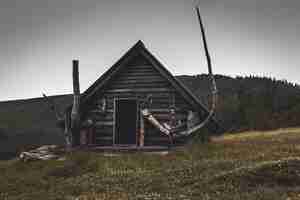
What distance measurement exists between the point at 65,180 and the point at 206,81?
52501 mm

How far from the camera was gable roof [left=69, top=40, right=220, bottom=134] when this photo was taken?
84.1 feet

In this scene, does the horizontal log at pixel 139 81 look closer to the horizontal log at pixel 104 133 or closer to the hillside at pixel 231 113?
the horizontal log at pixel 104 133

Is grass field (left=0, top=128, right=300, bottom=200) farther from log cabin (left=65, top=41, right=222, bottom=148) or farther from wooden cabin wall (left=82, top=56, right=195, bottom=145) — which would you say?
wooden cabin wall (left=82, top=56, right=195, bottom=145)

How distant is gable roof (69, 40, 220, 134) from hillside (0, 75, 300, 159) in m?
15.4

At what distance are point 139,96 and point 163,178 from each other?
12.1 metres

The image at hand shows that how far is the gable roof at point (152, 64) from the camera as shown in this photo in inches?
1009

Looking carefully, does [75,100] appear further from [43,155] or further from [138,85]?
[138,85]

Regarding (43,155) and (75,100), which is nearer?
(43,155)

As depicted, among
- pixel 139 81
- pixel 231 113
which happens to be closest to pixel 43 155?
pixel 139 81

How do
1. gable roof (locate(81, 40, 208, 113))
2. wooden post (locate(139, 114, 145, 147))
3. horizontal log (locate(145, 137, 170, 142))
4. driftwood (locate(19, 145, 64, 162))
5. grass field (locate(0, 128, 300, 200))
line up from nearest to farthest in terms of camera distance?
grass field (locate(0, 128, 300, 200)), driftwood (locate(19, 145, 64, 162)), gable roof (locate(81, 40, 208, 113)), horizontal log (locate(145, 137, 170, 142)), wooden post (locate(139, 114, 145, 147))

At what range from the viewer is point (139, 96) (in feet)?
87.4

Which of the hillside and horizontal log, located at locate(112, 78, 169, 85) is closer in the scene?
horizontal log, located at locate(112, 78, 169, 85)

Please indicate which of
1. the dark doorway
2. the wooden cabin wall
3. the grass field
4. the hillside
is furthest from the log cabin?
the hillside

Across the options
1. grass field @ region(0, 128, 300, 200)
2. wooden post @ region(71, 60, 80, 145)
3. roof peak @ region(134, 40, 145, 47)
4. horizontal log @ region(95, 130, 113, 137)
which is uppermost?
roof peak @ region(134, 40, 145, 47)
